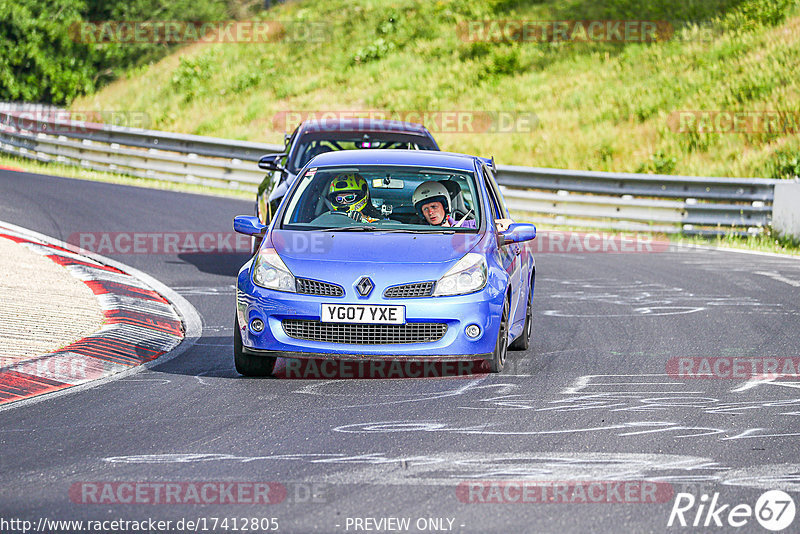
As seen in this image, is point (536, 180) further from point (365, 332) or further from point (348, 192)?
point (365, 332)

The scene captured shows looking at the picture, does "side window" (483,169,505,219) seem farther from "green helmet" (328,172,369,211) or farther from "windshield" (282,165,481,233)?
"green helmet" (328,172,369,211)

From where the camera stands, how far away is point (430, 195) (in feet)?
29.7

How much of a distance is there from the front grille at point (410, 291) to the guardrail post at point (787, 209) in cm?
1298

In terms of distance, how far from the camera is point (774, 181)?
65.2 feet

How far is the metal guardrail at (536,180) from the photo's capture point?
2072 cm

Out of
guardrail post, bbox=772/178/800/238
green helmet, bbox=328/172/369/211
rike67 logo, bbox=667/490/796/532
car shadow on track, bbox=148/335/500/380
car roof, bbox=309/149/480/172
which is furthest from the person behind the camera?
guardrail post, bbox=772/178/800/238

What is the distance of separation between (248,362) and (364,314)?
94cm

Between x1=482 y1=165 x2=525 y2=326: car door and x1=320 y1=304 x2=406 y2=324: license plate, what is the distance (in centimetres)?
113

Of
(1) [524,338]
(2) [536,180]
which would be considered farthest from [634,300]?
(2) [536,180]

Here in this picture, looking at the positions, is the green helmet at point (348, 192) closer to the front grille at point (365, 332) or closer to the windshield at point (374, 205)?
the windshield at point (374, 205)

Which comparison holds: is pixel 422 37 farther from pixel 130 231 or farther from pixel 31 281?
pixel 31 281

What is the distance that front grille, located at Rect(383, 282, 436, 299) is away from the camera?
25.6 ft

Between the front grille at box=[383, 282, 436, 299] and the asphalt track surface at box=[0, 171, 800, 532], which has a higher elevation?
the front grille at box=[383, 282, 436, 299]

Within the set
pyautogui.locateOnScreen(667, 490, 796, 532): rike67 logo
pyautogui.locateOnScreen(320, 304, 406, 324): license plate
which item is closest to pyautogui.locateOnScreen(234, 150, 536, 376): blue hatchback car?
pyautogui.locateOnScreen(320, 304, 406, 324): license plate
